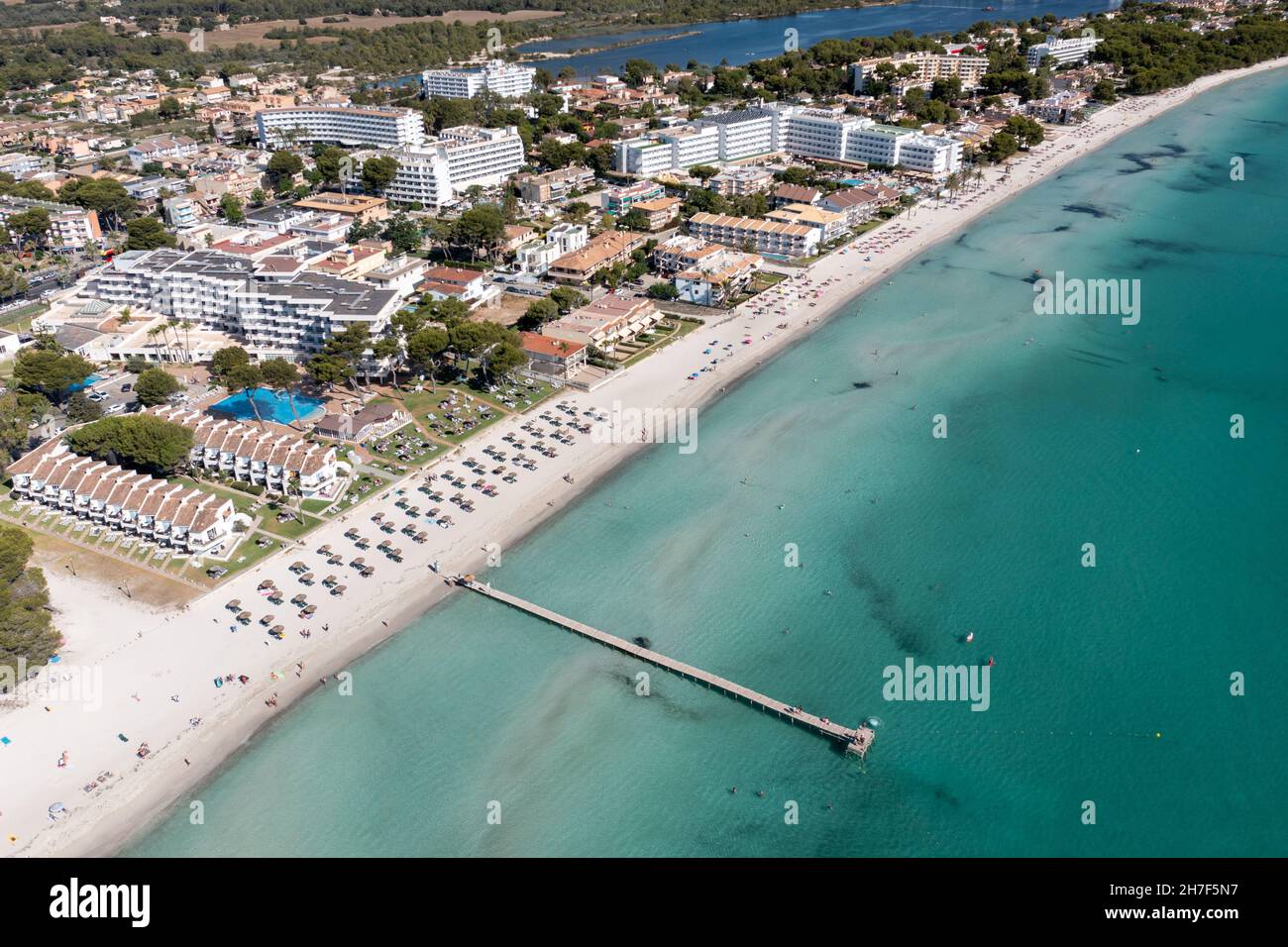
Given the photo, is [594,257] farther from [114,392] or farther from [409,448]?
[114,392]

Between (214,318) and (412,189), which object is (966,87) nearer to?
(412,189)

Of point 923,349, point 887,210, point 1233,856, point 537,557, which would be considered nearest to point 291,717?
point 537,557

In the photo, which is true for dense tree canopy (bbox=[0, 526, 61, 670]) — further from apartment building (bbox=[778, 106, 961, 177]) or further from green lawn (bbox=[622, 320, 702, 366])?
apartment building (bbox=[778, 106, 961, 177])

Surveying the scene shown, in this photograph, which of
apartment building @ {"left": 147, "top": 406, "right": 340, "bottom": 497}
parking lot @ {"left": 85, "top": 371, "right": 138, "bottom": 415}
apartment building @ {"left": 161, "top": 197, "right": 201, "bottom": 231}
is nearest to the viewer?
apartment building @ {"left": 147, "top": 406, "right": 340, "bottom": 497}

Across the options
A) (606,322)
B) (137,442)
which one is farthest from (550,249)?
(137,442)

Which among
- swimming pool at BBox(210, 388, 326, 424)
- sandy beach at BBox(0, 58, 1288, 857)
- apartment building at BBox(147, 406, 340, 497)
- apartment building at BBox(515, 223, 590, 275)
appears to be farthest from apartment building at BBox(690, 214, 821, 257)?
apartment building at BBox(147, 406, 340, 497)

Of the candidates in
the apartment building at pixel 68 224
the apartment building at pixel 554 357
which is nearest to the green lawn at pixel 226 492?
the apartment building at pixel 554 357
